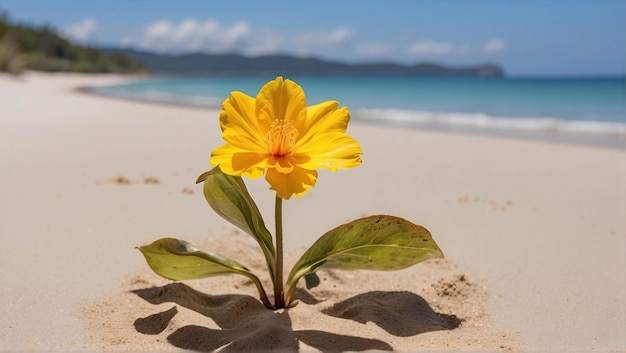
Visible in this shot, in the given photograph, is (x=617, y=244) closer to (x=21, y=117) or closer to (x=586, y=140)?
(x=586, y=140)

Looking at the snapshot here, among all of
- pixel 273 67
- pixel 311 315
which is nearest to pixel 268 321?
pixel 311 315

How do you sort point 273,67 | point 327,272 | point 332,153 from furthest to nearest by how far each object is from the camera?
point 273,67 → point 327,272 → point 332,153

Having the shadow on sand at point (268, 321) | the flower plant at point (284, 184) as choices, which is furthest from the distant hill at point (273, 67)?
the flower plant at point (284, 184)

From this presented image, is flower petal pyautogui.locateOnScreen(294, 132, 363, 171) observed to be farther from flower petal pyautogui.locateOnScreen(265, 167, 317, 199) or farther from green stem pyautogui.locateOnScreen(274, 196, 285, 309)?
green stem pyautogui.locateOnScreen(274, 196, 285, 309)

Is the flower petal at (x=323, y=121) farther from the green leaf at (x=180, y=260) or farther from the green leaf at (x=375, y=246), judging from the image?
the green leaf at (x=180, y=260)

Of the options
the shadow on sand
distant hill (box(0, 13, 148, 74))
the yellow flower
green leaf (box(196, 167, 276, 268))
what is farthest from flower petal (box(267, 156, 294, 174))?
distant hill (box(0, 13, 148, 74))

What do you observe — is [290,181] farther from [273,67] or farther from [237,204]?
[273,67]
